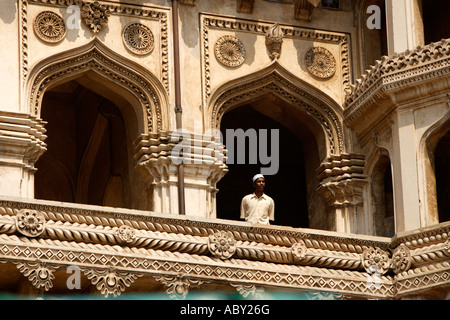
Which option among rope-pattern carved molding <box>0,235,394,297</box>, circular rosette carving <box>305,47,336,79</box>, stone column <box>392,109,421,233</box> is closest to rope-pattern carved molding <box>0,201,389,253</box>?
rope-pattern carved molding <box>0,235,394,297</box>

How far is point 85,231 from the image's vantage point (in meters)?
20.8

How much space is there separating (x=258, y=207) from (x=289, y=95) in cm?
334

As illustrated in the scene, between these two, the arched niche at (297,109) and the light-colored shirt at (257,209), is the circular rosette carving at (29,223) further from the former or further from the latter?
the arched niche at (297,109)

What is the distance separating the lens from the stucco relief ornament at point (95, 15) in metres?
24.9

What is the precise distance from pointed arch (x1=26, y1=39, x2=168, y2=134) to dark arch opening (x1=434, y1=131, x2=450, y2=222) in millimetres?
4709

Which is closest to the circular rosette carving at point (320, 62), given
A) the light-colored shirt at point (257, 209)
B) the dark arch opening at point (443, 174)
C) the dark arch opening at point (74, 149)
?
the dark arch opening at point (443, 174)

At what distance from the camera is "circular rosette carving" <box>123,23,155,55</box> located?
2509 centimetres

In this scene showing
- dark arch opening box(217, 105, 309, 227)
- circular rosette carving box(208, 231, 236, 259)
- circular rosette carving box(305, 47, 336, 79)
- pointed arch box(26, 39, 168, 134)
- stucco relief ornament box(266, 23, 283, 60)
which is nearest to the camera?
circular rosette carving box(208, 231, 236, 259)

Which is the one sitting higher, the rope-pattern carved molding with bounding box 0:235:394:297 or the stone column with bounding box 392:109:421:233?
the stone column with bounding box 392:109:421:233

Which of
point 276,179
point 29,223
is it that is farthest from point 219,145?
point 276,179

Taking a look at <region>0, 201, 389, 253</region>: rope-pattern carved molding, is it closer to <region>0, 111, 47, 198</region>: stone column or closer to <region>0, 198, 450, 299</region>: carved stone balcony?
<region>0, 198, 450, 299</region>: carved stone balcony

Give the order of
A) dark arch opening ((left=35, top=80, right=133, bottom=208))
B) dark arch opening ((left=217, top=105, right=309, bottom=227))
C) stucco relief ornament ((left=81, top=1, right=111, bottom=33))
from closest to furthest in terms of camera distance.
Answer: stucco relief ornament ((left=81, top=1, right=111, bottom=33)) < dark arch opening ((left=35, top=80, right=133, bottom=208)) < dark arch opening ((left=217, top=105, right=309, bottom=227))

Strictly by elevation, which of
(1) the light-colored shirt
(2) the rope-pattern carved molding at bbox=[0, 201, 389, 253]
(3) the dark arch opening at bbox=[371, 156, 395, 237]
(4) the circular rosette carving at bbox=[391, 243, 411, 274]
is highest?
(3) the dark arch opening at bbox=[371, 156, 395, 237]

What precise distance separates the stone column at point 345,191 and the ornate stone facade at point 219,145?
0.9 inches
